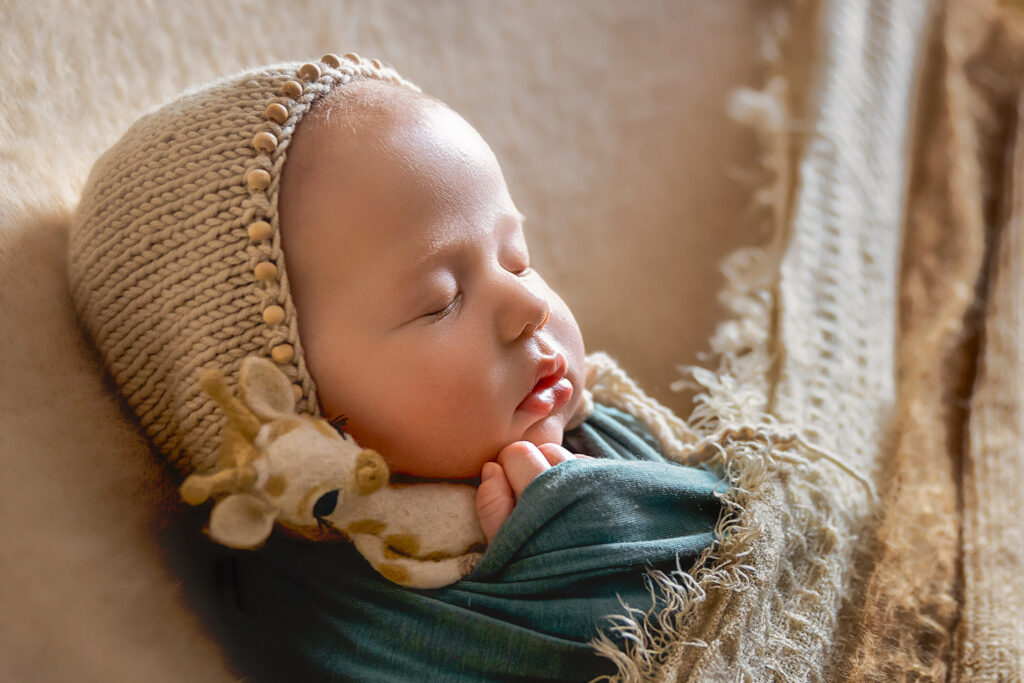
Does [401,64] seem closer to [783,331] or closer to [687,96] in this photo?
[687,96]

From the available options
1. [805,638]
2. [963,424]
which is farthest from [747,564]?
[963,424]

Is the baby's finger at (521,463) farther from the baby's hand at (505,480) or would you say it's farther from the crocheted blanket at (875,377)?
the crocheted blanket at (875,377)

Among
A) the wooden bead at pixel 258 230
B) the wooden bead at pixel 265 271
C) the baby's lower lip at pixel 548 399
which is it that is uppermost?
the wooden bead at pixel 258 230

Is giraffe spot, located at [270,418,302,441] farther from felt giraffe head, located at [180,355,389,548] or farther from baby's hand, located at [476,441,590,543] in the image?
baby's hand, located at [476,441,590,543]

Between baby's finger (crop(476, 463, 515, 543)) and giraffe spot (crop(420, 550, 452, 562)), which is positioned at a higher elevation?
baby's finger (crop(476, 463, 515, 543))

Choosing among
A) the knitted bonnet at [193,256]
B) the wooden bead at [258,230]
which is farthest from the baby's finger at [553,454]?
the wooden bead at [258,230]

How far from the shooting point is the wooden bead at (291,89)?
29.7 inches

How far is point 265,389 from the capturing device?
68 cm

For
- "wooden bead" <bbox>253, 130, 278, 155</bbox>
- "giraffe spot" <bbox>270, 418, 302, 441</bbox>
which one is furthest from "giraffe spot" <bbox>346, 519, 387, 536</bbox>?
"wooden bead" <bbox>253, 130, 278, 155</bbox>

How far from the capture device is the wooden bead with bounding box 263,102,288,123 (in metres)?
0.74

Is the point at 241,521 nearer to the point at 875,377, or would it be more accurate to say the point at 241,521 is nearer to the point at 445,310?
the point at 445,310

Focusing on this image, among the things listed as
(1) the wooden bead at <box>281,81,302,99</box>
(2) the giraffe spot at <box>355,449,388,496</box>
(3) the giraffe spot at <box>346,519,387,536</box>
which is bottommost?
(3) the giraffe spot at <box>346,519,387,536</box>

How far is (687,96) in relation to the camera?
1.54 meters

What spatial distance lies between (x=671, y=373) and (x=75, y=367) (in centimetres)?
76
